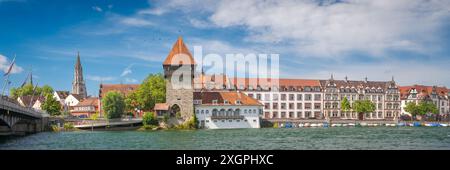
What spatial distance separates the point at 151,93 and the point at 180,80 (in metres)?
10.2

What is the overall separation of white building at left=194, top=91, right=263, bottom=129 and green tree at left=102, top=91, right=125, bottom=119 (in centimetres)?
1307

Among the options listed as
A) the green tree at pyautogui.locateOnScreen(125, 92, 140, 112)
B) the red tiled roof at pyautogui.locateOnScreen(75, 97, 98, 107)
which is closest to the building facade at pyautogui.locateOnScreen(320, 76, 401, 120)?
the green tree at pyautogui.locateOnScreen(125, 92, 140, 112)

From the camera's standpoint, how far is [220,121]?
86.2 metres

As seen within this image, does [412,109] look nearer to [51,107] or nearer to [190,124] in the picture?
[190,124]

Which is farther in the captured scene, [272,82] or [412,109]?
[412,109]

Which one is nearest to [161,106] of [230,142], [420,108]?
[230,142]

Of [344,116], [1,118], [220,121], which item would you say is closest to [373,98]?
[344,116]

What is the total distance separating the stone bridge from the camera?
2059 inches

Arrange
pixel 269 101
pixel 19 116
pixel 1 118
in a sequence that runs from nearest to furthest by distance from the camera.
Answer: pixel 1 118 → pixel 19 116 → pixel 269 101

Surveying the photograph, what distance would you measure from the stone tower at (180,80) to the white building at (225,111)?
8.86 ft

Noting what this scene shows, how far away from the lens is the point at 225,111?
3430 inches
